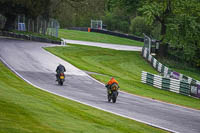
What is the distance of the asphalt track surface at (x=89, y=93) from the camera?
16766mm

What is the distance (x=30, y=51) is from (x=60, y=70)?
1454 cm

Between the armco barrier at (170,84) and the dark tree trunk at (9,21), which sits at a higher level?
the dark tree trunk at (9,21)

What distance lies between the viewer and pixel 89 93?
22578 millimetres

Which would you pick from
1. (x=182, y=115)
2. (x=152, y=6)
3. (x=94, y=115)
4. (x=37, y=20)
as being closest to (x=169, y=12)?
(x=152, y=6)

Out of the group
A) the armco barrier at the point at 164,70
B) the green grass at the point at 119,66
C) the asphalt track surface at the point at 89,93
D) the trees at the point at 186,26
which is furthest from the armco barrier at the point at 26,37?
the trees at the point at 186,26

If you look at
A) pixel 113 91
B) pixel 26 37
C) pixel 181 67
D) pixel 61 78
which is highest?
pixel 26 37

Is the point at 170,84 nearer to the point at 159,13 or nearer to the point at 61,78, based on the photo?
the point at 61,78

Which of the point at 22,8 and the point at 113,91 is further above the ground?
the point at 22,8

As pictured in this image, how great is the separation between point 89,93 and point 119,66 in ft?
59.7

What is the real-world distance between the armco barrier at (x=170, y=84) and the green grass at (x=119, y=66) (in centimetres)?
75

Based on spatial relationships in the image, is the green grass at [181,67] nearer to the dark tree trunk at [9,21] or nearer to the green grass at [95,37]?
the green grass at [95,37]

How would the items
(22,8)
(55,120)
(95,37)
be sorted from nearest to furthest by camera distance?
(55,120) → (22,8) → (95,37)

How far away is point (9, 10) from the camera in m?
49.3

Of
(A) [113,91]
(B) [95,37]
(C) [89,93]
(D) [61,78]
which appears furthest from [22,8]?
(A) [113,91]
